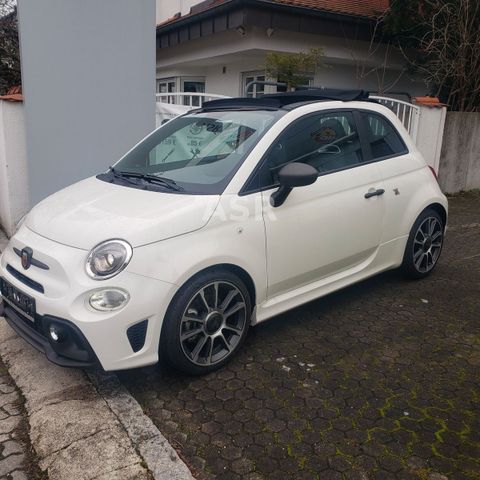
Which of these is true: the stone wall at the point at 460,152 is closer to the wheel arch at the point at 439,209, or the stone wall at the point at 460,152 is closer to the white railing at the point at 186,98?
the white railing at the point at 186,98

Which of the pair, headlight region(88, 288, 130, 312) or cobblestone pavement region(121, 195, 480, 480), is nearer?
cobblestone pavement region(121, 195, 480, 480)

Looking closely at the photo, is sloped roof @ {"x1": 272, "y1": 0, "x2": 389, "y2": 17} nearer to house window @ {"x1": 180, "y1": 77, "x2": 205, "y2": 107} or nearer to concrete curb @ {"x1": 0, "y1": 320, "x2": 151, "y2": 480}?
house window @ {"x1": 180, "y1": 77, "x2": 205, "y2": 107}

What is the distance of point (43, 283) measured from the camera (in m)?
3.01

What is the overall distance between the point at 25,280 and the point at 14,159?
3274mm

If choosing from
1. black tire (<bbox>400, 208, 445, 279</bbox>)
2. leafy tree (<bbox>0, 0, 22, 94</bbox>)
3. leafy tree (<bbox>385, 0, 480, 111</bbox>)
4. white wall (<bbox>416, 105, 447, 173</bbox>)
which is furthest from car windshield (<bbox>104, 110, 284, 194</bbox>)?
leafy tree (<bbox>0, 0, 22, 94</bbox>)

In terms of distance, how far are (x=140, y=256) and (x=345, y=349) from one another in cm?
169

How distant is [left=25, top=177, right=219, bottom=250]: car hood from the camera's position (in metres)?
3.03

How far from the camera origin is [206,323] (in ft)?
10.7

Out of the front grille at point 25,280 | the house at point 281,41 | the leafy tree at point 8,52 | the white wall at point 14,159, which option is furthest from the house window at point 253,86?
the front grille at point 25,280

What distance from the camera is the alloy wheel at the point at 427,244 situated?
4.82 metres

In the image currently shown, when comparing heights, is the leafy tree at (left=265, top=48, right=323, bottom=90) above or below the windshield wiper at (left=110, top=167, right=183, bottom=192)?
above

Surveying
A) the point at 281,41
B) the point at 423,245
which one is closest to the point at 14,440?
the point at 423,245

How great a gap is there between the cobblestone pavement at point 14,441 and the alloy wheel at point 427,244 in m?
3.54

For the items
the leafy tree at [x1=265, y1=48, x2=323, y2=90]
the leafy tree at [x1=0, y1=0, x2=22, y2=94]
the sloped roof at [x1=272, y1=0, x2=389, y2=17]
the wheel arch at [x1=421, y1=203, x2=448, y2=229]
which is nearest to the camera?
the wheel arch at [x1=421, y1=203, x2=448, y2=229]
